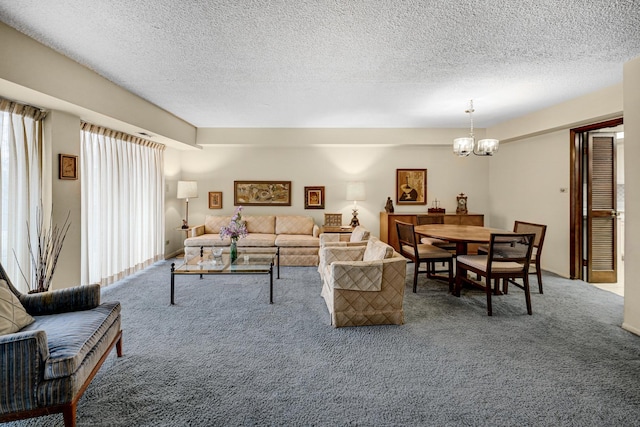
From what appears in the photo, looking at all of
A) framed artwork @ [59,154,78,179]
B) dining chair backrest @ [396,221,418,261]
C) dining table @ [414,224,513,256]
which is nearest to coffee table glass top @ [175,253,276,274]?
framed artwork @ [59,154,78,179]

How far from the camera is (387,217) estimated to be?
20.2 feet

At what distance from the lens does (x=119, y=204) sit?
4660 millimetres

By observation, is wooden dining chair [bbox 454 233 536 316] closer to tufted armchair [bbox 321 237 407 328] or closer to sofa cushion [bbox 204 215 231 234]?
tufted armchair [bbox 321 237 407 328]

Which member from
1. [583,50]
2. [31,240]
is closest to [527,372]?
[583,50]

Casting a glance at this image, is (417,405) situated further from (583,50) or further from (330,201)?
(330,201)

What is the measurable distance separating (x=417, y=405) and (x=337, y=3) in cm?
266

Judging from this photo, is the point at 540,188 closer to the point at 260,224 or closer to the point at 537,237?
the point at 537,237

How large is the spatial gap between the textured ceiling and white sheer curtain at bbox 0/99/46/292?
823mm

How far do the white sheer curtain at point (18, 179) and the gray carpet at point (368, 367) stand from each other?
114 cm

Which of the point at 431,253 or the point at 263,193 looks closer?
the point at 431,253

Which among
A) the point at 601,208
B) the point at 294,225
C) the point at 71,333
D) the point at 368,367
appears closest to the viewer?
the point at 71,333

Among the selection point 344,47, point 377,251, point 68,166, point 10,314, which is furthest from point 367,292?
point 68,166

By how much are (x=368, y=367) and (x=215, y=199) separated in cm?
515

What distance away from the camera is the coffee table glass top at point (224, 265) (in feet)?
12.0
